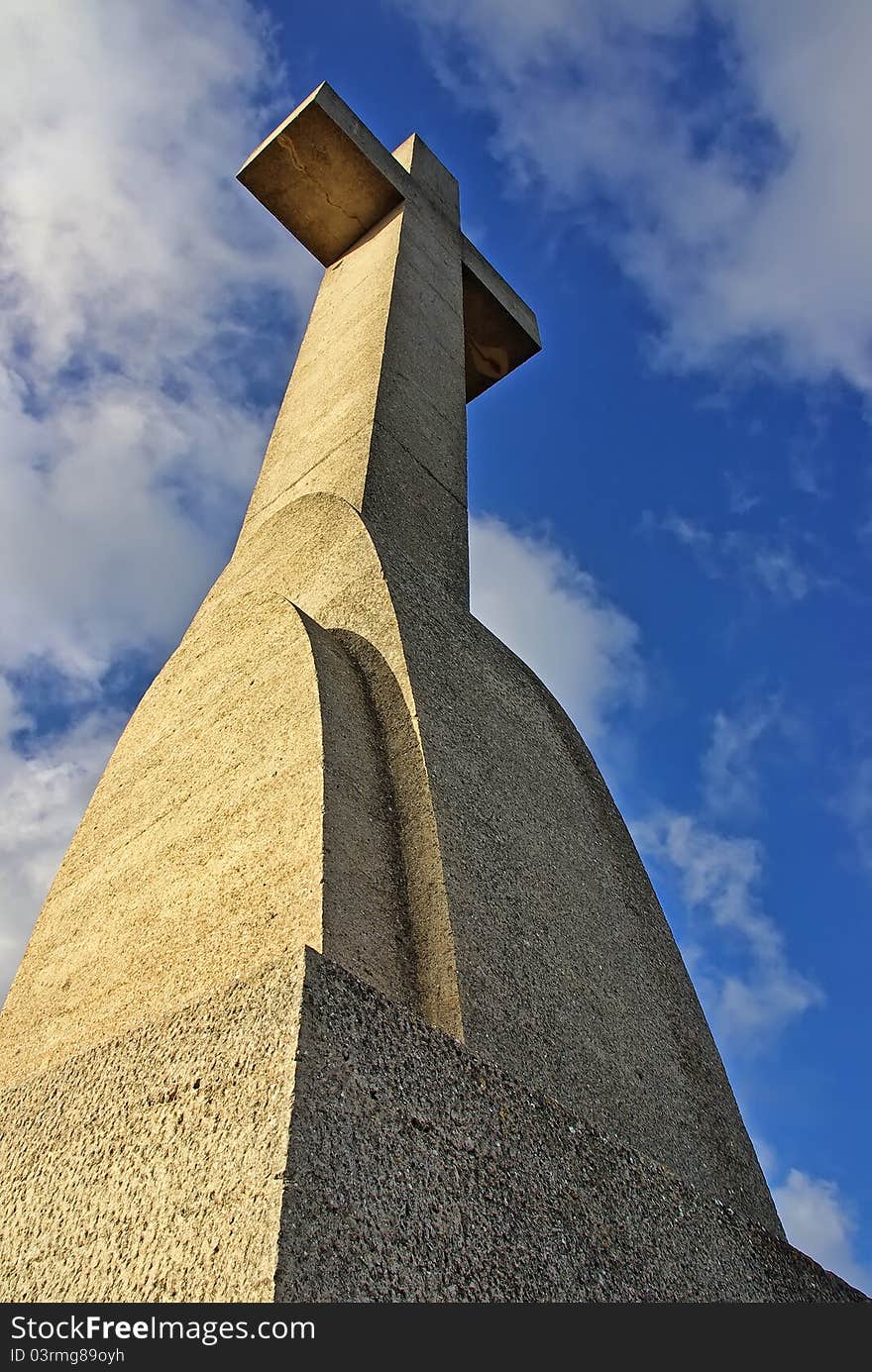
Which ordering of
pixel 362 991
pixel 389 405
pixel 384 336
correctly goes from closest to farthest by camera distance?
pixel 362 991 → pixel 389 405 → pixel 384 336

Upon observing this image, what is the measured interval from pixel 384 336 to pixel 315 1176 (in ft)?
14.5

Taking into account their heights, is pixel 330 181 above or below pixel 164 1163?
above

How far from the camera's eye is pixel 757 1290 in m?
2.59

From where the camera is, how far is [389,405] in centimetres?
488

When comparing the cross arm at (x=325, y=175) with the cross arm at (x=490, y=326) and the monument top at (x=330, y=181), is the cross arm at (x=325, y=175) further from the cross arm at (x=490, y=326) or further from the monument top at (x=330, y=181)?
the cross arm at (x=490, y=326)

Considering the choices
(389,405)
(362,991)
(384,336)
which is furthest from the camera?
(384,336)

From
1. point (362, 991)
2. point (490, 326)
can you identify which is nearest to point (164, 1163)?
point (362, 991)

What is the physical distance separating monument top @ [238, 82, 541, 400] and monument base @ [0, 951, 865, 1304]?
6021 millimetres

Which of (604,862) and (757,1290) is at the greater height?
(604,862)

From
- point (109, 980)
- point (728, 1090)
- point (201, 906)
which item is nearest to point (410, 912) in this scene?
point (201, 906)

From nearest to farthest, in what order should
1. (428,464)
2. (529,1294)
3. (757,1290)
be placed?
(529,1294), (757,1290), (428,464)

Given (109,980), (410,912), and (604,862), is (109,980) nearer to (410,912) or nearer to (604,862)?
(410,912)

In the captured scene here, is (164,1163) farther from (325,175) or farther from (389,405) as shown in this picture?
(325,175)

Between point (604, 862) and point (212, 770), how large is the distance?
1.53m
